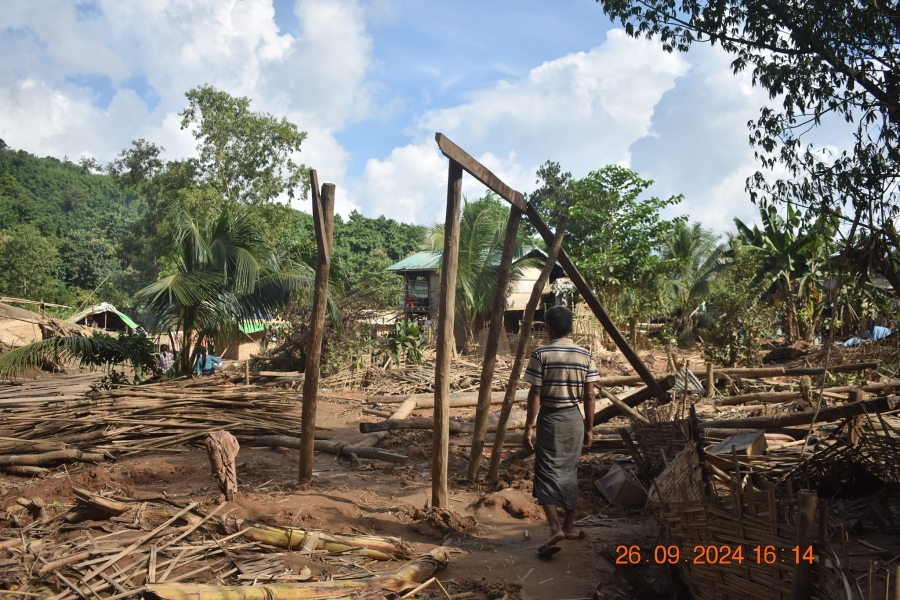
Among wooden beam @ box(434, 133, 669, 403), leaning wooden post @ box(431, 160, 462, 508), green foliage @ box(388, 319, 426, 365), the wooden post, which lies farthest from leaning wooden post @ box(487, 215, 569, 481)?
green foliage @ box(388, 319, 426, 365)

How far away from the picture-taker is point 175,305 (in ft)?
32.5

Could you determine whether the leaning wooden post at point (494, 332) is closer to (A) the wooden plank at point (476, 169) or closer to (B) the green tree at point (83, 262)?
(A) the wooden plank at point (476, 169)

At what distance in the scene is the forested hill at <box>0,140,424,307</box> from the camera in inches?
1174

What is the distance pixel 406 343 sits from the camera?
52.5 feet

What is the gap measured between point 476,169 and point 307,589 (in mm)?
3284

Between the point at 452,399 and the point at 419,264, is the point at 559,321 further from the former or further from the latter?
the point at 419,264

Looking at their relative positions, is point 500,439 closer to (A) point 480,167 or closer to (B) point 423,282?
(A) point 480,167

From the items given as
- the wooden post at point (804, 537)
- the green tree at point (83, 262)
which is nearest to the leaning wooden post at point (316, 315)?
the wooden post at point (804, 537)

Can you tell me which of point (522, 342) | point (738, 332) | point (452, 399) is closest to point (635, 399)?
point (522, 342)

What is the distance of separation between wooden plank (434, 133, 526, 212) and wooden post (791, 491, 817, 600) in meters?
3.42

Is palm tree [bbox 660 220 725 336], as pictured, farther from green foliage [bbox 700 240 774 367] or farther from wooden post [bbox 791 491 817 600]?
wooden post [bbox 791 491 817 600]

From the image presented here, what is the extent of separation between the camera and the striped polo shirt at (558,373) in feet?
15.6
